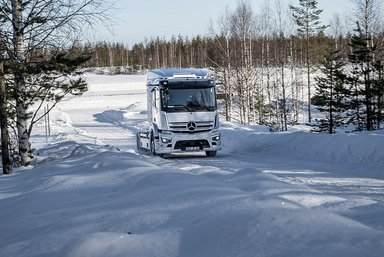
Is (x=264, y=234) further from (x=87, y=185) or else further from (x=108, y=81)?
(x=108, y=81)

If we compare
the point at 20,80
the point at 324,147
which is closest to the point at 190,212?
the point at 20,80

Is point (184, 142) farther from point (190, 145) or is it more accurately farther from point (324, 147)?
point (324, 147)

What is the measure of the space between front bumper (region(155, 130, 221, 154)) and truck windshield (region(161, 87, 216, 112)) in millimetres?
932

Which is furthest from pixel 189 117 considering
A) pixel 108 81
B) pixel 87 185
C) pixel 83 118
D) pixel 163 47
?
pixel 163 47

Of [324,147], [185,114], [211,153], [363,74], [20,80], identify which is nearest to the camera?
[20,80]

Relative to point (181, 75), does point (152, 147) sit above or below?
below

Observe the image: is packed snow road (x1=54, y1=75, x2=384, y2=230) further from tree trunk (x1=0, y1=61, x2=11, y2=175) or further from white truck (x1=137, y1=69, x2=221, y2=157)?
tree trunk (x1=0, y1=61, x2=11, y2=175)

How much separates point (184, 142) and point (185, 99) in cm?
159

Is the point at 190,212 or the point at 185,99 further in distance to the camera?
the point at 185,99

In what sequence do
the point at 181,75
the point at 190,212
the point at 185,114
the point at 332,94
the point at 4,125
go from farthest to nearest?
1. the point at 332,94
2. the point at 181,75
3. the point at 185,114
4. the point at 4,125
5. the point at 190,212

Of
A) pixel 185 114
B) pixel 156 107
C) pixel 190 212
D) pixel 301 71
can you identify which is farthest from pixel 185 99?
pixel 301 71

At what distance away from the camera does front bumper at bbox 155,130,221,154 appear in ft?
57.0

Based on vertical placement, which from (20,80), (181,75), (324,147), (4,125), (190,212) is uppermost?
(181,75)

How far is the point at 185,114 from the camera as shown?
17281 millimetres
